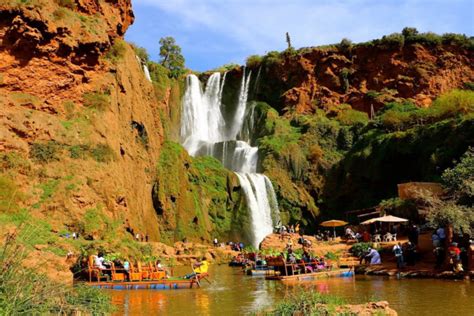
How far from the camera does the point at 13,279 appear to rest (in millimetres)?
7012

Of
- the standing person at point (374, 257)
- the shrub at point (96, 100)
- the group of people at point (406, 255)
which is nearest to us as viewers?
the group of people at point (406, 255)

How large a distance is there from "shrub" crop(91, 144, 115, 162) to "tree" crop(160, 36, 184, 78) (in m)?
41.4

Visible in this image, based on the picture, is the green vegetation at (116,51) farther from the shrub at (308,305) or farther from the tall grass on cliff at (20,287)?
the tall grass on cliff at (20,287)

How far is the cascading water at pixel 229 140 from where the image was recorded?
51438mm

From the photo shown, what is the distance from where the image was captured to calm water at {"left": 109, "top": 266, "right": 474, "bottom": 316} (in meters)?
14.3

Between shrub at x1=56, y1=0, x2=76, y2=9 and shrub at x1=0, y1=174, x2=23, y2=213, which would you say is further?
shrub at x1=56, y1=0, x2=76, y2=9

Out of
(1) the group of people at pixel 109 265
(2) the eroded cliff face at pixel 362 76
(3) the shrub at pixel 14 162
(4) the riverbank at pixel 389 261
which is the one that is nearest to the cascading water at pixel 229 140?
(2) the eroded cliff face at pixel 362 76

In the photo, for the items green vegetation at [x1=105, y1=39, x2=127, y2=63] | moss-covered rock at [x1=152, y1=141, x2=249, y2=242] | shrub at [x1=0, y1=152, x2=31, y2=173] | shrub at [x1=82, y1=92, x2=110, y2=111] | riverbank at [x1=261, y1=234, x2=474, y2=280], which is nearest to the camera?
riverbank at [x1=261, y1=234, x2=474, y2=280]

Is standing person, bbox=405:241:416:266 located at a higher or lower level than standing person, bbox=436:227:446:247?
lower

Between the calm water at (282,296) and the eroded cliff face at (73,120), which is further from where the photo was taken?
the eroded cliff face at (73,120)

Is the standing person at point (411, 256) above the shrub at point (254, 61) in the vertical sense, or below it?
below

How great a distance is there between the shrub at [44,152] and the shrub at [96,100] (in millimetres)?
5879

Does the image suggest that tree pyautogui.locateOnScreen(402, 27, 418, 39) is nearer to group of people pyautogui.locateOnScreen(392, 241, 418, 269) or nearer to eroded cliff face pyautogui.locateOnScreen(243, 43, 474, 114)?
eroded cliff face pyautogui.locateOnScreen(243, 43, 474, 114)

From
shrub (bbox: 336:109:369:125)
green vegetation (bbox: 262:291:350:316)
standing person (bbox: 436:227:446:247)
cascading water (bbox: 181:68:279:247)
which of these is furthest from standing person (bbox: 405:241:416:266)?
shrub (bbox: 336:109:369:125)
